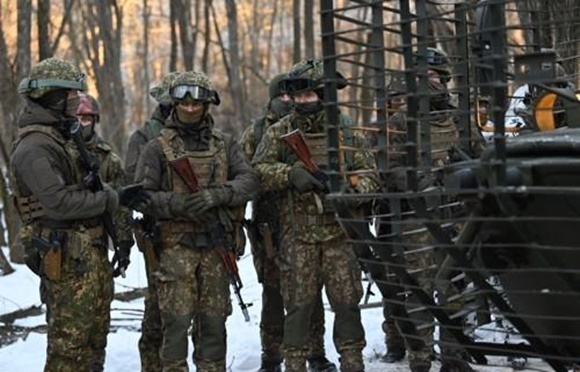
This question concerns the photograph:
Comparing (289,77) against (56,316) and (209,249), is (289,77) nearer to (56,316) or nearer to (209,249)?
(209,249)

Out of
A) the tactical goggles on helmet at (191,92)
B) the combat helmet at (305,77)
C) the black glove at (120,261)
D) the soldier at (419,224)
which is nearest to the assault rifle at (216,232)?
the tactical goggles on helmet at (191,92)

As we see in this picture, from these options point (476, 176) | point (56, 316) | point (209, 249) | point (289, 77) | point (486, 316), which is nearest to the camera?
point (476, 176)

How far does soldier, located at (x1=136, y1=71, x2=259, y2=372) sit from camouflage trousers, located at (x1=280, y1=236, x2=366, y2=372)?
0.50 meters

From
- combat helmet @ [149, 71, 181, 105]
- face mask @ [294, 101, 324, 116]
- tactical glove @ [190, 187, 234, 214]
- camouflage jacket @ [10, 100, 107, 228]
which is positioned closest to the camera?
camouflage jacket @ [10, 100, 107, 228]

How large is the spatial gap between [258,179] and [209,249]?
0.62 meters

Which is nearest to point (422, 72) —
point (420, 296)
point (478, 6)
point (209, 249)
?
point (478, 6)

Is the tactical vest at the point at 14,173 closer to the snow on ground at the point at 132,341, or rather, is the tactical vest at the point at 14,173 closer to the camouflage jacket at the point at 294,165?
the camouflage jacket at the point at 294,165

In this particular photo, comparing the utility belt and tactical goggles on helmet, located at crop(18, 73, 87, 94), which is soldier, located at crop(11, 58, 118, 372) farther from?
the utility belt

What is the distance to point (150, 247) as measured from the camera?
593 centimetres

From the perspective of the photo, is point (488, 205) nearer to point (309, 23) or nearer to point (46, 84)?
point (46, 84)

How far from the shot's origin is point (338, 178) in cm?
366

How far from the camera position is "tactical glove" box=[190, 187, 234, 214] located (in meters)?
5.75

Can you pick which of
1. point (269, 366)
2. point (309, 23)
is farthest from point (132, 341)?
point (309, 23)

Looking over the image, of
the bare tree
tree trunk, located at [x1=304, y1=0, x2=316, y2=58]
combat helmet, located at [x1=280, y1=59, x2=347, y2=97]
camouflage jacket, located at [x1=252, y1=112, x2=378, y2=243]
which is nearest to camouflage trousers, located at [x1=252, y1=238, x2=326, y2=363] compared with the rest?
camouflage jacket, located at [x1=252, y1=112, x2=378, y2=243]
